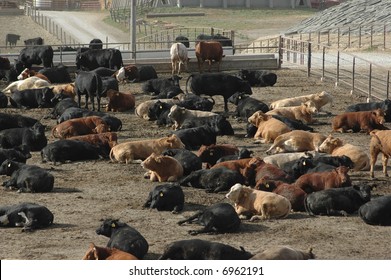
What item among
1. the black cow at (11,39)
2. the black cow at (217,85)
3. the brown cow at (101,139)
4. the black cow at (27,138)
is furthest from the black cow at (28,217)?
the black cow at (11,39)

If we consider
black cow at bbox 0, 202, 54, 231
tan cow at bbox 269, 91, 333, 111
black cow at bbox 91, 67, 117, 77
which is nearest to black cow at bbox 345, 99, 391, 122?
tan cow at bbox 269, 91, 333, 111

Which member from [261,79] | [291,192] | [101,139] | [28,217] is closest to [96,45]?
[261,79]

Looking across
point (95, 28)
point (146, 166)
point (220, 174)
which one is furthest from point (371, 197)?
point (95, 28)

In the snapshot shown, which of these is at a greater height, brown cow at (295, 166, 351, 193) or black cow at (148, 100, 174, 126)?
brown cow at (295, 166, 351, 193)

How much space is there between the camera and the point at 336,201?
16.0 meters

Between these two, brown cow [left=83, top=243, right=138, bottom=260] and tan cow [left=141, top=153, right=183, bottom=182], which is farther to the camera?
tan cow [left=141, top=153, right=183, bottom=182]

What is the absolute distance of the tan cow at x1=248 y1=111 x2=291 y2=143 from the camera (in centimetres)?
2153

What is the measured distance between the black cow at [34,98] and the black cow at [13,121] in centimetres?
332

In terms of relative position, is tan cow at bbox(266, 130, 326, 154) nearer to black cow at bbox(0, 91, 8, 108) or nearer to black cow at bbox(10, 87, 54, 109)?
black cow at bbox(10, 87, 54, 109)

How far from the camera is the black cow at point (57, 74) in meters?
30.4

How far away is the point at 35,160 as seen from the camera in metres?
20.4

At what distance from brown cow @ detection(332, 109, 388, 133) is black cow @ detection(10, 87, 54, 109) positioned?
6.64 meters

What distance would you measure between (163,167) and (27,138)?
383 cm
